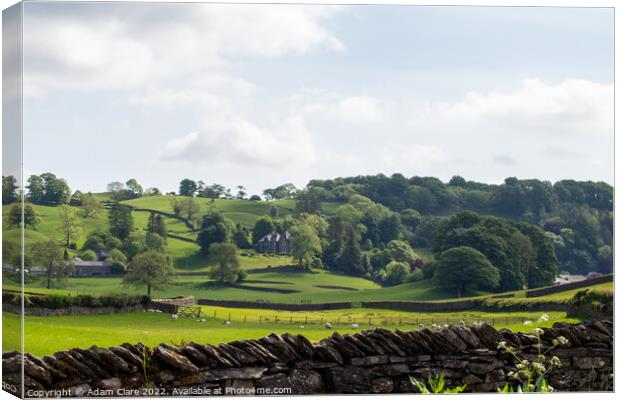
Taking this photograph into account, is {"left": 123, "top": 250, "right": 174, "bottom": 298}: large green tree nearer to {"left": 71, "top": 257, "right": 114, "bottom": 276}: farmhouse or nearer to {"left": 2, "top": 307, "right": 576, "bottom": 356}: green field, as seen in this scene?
{"left": 71, "top": 257, "right": 114, "bottom": 276}: farmhouse

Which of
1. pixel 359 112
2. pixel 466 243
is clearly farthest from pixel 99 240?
pixel 466 243

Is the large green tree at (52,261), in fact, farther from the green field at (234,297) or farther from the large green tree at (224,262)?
the large green tree at (224,262)

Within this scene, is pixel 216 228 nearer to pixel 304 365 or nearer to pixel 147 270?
pixel 147 270

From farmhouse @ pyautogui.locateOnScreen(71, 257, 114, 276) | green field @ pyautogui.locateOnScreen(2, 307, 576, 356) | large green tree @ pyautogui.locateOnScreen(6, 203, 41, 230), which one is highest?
large green tree @ pyautogui.locateOnScreen(6, 203, 41, 230)

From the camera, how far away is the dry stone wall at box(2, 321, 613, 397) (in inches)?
731

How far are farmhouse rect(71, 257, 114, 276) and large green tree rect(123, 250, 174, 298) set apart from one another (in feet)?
1.14

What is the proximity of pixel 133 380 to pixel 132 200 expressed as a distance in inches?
125

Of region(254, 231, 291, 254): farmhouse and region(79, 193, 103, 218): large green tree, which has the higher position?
region(79, 193, 103, 218): large green tree

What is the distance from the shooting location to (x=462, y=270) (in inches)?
823

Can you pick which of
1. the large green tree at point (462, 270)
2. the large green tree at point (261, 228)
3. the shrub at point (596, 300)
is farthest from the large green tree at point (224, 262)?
the shrub at point (596, 300)

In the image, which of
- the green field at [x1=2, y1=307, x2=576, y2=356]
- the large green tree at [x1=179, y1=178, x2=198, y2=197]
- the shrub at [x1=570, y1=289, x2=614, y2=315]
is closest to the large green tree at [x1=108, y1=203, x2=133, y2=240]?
the large green tree at [x1=179, y1=178, x2=198, y2=197]

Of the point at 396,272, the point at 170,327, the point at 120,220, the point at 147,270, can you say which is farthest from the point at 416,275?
the point at 120,220

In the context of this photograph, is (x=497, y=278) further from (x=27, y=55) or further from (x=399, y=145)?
(x=27, y=55)

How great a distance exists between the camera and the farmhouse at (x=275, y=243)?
20.5 m
